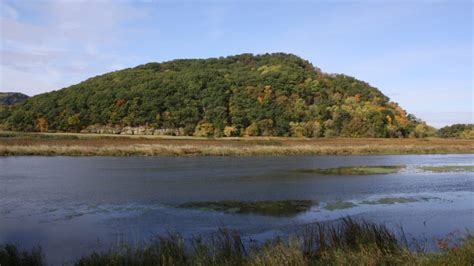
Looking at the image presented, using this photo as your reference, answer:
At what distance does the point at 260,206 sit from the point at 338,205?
2988 millimetres

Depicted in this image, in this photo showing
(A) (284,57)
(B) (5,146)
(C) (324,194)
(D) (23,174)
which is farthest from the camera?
(A) (284,57)

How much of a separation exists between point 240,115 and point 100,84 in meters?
38.0

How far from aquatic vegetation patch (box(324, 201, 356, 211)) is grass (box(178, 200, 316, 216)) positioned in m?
0.67

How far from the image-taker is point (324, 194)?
20312 millimetres

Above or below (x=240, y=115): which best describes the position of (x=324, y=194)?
below

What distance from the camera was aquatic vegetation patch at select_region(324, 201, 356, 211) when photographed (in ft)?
54.9

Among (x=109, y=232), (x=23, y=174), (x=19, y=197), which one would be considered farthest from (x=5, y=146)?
(x=109, y=232)

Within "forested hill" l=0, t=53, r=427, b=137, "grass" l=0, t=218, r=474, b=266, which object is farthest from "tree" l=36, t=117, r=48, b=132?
"grass" l=0, t=218, r=474, b=266

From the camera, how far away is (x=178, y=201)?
719 inches

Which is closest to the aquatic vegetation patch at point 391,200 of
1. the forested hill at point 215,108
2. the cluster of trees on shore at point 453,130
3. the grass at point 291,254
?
the grass at point 291,254

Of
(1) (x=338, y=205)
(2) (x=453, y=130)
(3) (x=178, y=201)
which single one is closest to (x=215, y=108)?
(2) (x=453, y=130)

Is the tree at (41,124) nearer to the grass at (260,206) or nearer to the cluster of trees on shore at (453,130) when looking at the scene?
the grass at (260,206)

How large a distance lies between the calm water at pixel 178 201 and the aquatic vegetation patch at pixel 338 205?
12.3 inches

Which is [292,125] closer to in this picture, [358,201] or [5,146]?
[5,146]
